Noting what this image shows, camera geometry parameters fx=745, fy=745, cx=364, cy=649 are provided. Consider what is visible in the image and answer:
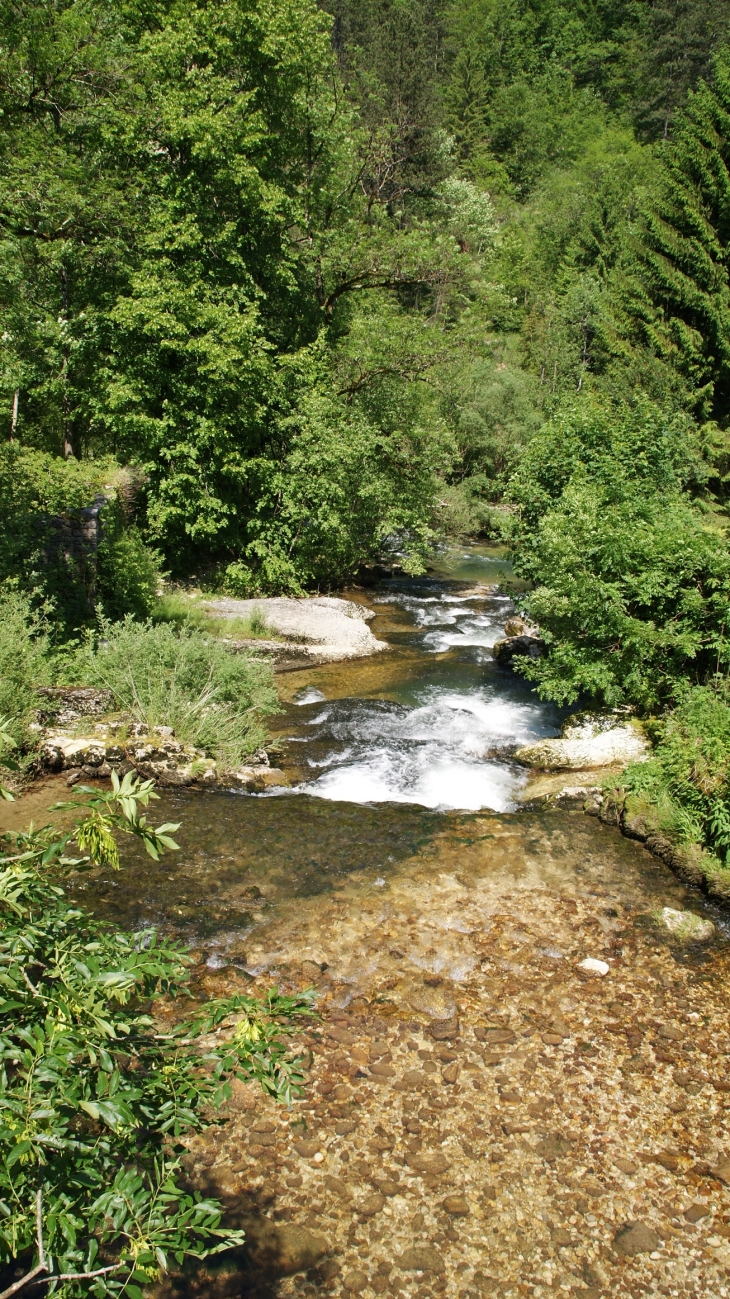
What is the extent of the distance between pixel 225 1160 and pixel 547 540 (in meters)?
8.51

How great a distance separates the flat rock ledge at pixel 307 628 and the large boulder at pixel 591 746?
16.7 feet

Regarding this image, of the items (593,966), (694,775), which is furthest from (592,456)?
(593,966)

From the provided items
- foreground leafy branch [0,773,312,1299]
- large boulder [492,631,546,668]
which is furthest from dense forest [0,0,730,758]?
foreground leafy branch [0,773,312,1299]

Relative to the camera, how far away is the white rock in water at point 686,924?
6.36 meters

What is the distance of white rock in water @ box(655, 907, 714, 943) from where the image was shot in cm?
636

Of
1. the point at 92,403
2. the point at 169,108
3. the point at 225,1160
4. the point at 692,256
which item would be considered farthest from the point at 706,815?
the point at 692,256

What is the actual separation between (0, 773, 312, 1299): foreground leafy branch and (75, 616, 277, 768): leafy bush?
663cm

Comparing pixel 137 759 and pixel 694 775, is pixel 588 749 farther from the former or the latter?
pixel 137 759

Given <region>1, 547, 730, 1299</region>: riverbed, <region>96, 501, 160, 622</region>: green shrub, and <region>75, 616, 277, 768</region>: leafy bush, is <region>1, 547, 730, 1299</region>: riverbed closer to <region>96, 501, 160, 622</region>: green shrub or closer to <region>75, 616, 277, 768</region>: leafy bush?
<region>75, 616, 277, 768</region>: leafy bush

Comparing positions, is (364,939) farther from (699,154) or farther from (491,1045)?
(699,154)

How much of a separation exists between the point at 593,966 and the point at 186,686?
232 inches

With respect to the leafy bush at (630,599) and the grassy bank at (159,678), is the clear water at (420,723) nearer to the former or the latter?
the grassy bank at (159,678)

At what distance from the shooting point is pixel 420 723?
1109cm

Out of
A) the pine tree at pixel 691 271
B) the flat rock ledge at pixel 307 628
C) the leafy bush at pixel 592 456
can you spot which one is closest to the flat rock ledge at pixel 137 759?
the flat rock ledge at pixel 307 628
